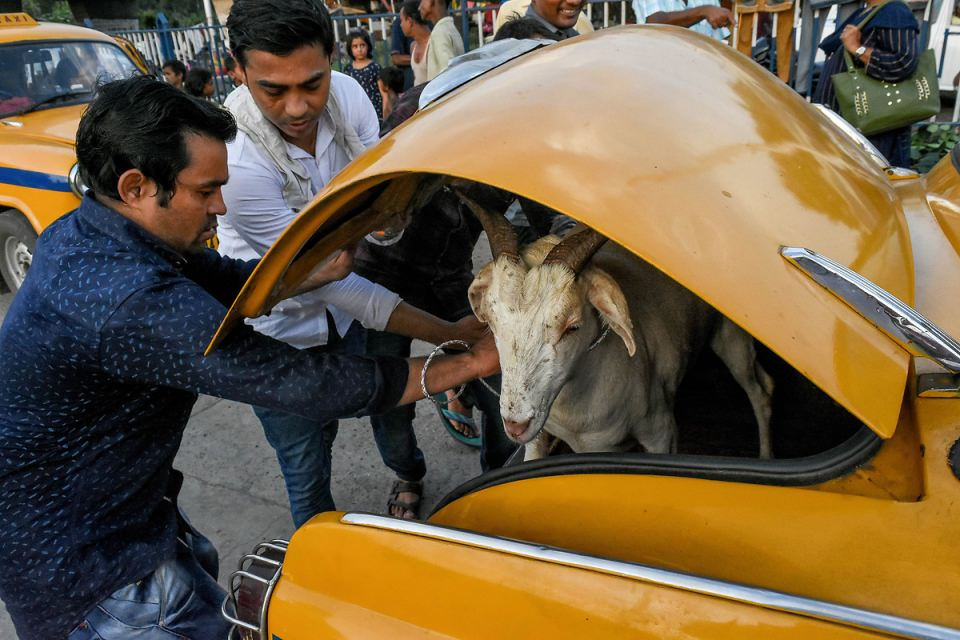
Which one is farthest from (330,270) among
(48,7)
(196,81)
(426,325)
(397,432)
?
(48,7)

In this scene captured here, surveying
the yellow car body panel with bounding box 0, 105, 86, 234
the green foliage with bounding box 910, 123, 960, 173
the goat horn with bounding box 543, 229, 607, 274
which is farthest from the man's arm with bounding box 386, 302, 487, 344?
the green foliage with bounding box 910, 123, 960, 173

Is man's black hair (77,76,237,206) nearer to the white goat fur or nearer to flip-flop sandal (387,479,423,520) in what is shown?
the white goat fur

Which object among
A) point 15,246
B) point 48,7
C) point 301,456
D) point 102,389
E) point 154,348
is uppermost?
point 48,7

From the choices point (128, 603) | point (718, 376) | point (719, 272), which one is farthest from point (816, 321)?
point (718, 376)

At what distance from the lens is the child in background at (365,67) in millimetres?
8438

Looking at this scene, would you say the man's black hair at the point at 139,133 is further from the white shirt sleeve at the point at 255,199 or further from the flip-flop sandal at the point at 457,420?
the flip-flop sandal at the point at 457,420

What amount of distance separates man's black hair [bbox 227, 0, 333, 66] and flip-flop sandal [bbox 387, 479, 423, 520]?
7.22ft

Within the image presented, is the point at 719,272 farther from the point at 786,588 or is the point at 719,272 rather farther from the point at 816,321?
the point at 786,588

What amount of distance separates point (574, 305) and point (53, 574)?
147 cm

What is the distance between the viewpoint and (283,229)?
2170 millimetres

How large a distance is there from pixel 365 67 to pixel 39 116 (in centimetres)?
357

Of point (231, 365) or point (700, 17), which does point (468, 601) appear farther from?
point (700, 17)

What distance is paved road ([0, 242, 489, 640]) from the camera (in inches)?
148

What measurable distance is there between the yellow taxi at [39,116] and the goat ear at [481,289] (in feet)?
15.0
